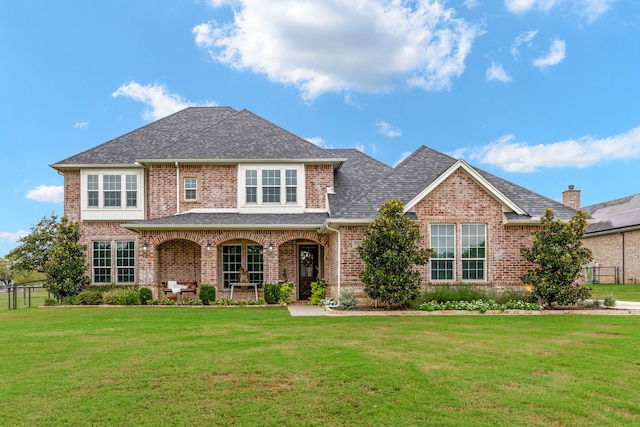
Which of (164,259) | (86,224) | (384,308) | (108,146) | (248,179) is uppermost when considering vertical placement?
(108,146)

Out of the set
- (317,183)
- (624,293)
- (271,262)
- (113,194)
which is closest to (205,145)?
(113,194)

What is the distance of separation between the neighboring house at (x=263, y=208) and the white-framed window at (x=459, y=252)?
0.11 feet

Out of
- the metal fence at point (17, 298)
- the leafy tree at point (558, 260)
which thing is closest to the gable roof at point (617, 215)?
the leafy tree at point (558, 260)

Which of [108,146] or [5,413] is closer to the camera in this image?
[5,413]

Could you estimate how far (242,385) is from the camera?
697 centimetres

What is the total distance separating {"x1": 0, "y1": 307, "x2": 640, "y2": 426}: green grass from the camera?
5910mm

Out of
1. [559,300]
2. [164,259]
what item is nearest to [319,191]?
[164,259]

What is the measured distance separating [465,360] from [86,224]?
1949cm

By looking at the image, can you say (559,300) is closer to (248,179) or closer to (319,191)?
(319,191)

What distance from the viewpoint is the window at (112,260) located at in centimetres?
2262

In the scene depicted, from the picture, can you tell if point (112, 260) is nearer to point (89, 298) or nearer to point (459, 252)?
point (89, 298)

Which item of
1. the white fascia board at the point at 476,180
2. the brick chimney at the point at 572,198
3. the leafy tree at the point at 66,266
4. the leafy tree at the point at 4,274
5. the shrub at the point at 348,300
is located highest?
the brick chimney at the point at 572,198

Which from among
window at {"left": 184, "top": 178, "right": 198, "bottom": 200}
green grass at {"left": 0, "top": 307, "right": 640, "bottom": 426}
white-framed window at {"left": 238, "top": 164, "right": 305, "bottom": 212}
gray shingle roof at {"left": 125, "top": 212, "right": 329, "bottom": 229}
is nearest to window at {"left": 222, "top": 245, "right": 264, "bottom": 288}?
gray shingle roof at {"left": 125, "top": 212, "right": 329, "bottom": 229}

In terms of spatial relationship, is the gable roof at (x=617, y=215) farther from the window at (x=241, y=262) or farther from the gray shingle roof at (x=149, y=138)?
the gray shingle roof at (x=149, y=138)
